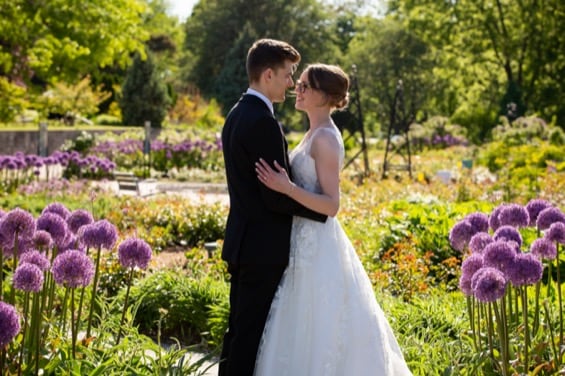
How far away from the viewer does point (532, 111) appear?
3469 centimetres

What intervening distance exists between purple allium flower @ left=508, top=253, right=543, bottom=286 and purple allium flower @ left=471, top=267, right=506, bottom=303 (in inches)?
4.5

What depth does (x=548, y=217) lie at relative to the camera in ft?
12.7

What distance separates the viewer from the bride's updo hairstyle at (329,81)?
146 inches

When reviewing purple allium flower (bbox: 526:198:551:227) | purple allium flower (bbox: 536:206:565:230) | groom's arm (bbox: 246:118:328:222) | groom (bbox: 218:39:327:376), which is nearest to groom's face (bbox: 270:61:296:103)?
groom (bbox: 218:39:327:376)

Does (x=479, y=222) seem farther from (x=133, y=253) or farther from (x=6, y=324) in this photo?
(x=6, y=324)

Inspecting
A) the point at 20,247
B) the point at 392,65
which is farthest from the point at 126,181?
the point at 392,65

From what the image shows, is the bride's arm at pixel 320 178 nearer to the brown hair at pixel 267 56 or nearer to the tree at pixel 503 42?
the brown hair at pixel 267 56

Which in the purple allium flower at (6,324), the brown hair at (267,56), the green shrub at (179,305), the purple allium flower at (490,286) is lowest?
the green shrub at (179,305)

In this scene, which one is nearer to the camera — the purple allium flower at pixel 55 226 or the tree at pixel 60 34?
the purple allium flower at pixel 55 226

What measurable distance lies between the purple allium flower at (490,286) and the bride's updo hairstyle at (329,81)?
108 cm

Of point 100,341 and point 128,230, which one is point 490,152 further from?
point 100,341

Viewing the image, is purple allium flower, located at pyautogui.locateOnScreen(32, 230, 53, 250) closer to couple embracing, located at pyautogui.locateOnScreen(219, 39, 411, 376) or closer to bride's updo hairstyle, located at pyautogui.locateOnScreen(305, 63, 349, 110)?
couple embracing, located at pyautogui.locateOnScreen(219, 39, 411, 376)

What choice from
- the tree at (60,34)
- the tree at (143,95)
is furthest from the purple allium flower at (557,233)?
the tree at (143,95)

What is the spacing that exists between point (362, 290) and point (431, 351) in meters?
0.79
